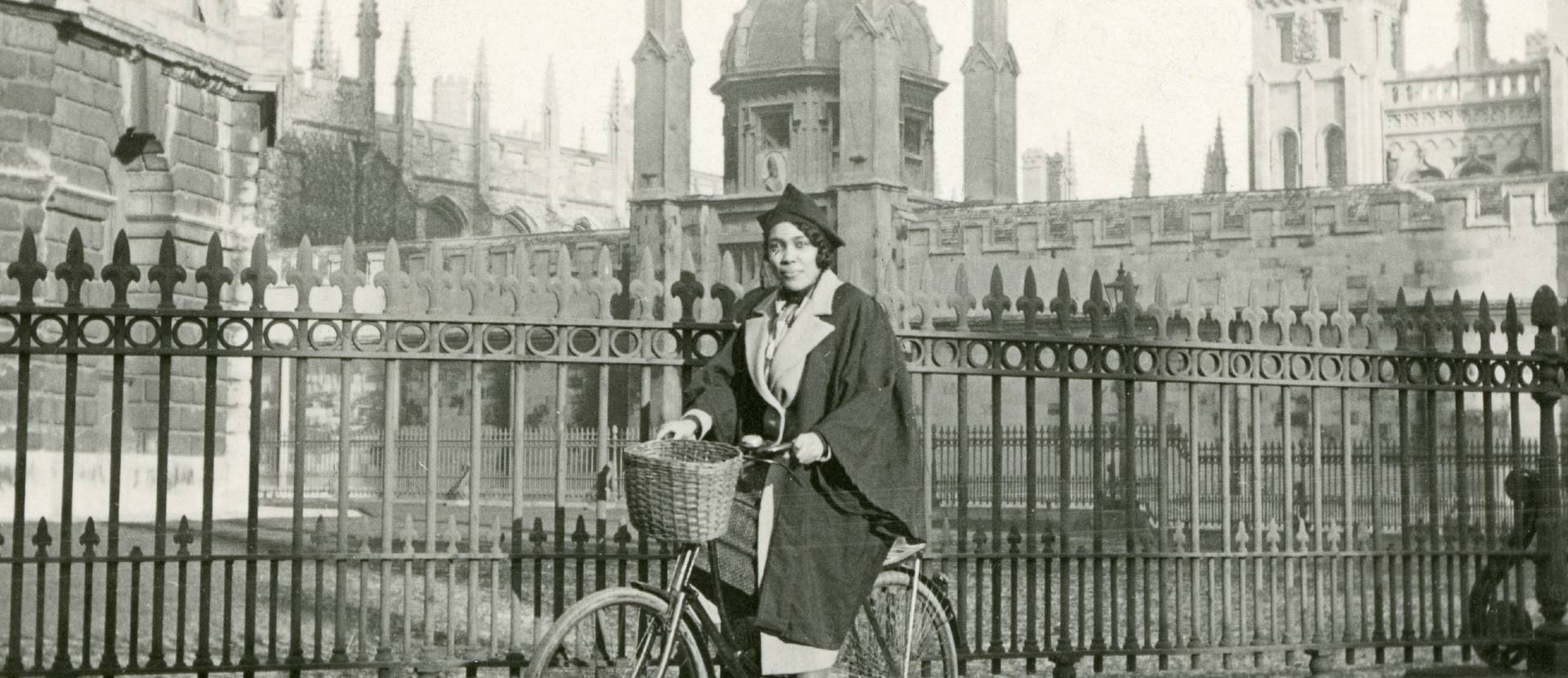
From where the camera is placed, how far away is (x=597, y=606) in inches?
189

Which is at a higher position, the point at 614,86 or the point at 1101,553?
the point at 614,86

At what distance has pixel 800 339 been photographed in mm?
5195

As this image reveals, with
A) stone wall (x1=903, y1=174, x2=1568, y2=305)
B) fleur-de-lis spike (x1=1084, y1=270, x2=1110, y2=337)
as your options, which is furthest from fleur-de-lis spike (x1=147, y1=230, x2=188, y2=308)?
stone wall (x1=903, y1=174, x2=1568, y2=305)

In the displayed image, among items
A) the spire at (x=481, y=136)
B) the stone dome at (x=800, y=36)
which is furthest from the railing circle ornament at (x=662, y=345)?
the spire at (x=481, y=136)

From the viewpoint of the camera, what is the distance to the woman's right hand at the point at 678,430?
16.5 ft

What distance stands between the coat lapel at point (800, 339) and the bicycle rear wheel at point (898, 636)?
2.46 feet

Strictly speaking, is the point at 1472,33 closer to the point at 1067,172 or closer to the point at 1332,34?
the point at 1332,34

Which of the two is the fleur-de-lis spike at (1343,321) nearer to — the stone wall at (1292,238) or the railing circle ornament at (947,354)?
the railing circle ornament at (947,354)

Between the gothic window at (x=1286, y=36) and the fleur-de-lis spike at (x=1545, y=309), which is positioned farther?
the gothic window at (x=1286, y=36)

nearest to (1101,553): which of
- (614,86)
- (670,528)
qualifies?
(670,528)

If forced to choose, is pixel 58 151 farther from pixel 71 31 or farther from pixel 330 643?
pixel 330 643

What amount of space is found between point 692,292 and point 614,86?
208 ft

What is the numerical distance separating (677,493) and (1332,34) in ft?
209

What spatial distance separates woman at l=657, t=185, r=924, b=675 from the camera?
499 centimetres
